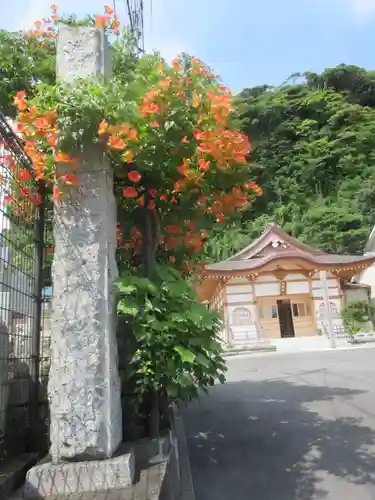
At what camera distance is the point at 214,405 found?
6113 millimetres

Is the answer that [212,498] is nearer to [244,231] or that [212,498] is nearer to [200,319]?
[200,319]

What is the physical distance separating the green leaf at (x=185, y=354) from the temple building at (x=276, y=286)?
17.4 m

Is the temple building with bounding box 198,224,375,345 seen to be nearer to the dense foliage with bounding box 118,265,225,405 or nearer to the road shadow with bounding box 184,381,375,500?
the road shadow with bounding box 184,381,375,500

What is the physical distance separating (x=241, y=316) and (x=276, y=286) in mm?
2614

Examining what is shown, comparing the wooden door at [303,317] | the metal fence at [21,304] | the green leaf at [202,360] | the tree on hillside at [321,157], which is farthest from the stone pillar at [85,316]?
the tree on hillside at [321,157]

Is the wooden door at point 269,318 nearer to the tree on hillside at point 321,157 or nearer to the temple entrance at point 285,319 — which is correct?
the temple entrance at point 285,319

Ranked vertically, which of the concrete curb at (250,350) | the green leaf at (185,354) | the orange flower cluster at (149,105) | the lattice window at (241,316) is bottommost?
the concrete curb at (250,350)

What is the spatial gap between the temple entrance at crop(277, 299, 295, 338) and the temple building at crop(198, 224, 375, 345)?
6.29ft

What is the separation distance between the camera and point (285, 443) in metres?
4.18

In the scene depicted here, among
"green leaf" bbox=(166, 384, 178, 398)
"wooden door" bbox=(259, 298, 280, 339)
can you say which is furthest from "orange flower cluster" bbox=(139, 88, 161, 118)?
"wooden door" bbox=(259, 298, 280, 339)

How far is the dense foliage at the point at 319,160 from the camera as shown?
3391 centimetres

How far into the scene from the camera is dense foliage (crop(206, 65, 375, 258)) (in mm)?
33906

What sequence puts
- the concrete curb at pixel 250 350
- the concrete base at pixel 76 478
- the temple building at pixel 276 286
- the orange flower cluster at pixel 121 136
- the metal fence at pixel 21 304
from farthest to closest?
the temple building at pixel 276 286 → the concrete curb at pixel 250 350 → the metal fence at pixel 21 304 → the orange flower cluster at pixel 121 136 → the concrete base at pixel 76 478

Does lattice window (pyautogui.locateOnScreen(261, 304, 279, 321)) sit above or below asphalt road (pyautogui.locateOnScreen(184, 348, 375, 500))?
above
